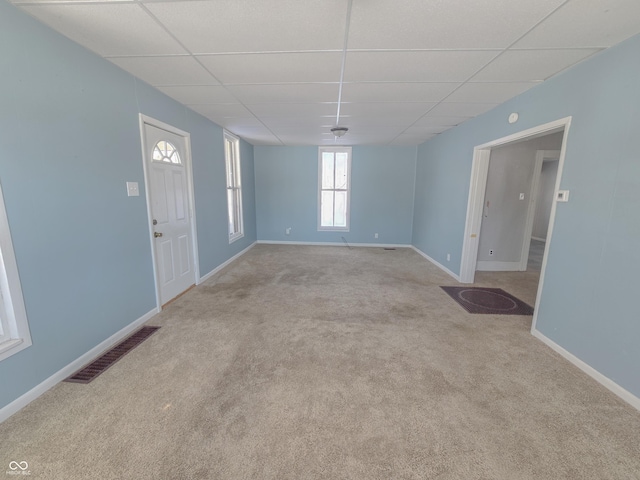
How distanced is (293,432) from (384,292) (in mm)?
2479

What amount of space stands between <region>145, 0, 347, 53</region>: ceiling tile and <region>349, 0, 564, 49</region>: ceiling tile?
0.17 m

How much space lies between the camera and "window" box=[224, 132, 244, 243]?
5.22m

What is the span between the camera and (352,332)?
2650 millimetres

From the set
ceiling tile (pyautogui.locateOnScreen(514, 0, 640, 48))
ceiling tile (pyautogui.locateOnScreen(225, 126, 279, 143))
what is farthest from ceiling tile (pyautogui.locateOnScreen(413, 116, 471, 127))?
ceiling tile (pyautogui.locateOnScreen(225, 126, 279, 143))

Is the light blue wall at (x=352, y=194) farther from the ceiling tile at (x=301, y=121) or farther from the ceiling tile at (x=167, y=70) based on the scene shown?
the ceiling tile at (x=167, y=70)

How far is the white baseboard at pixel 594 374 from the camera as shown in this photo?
5.78 feet

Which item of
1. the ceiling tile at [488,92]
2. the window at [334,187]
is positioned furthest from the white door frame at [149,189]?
the window at [334,187]

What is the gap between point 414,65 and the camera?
2234mm

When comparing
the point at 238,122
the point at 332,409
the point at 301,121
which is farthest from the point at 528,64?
the point at 238,122

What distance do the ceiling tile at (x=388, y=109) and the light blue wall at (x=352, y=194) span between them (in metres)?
2.68

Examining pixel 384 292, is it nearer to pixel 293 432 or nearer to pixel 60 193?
pixel 293 432

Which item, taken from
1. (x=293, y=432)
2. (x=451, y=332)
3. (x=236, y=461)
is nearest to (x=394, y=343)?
(x=451, y=332)

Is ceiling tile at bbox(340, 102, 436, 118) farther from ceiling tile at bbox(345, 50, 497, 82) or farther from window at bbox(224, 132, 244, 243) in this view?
window at bbox(224, 132, 244, 243)

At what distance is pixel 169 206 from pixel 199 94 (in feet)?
4.47
